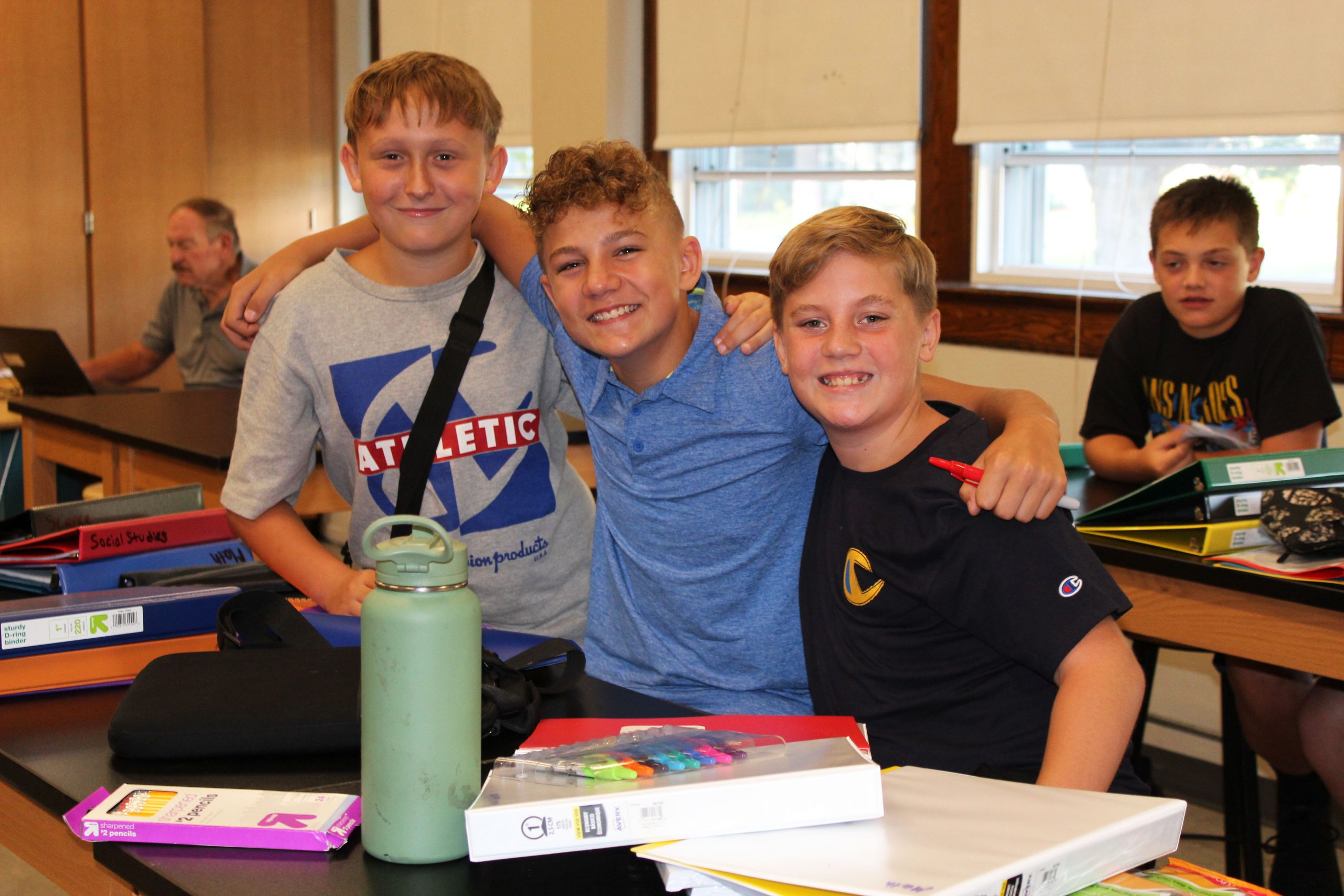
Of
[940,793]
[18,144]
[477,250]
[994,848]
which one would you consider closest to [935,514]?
[940,793]

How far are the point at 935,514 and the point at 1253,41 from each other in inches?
91.3

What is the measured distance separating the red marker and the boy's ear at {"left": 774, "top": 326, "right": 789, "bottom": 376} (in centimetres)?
24

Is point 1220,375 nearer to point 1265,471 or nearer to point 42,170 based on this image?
point 1265,471

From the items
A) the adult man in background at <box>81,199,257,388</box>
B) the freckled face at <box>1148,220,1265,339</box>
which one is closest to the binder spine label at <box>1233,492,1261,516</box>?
the freckled face at <box>1148,220,1265,339</box>

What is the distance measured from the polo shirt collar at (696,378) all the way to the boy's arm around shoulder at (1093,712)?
1.81ft

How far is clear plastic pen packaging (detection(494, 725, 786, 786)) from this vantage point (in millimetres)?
832

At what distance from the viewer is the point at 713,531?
144 cm

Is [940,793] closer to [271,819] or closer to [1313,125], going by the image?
[271,819]

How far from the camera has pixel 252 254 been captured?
20.1 ft

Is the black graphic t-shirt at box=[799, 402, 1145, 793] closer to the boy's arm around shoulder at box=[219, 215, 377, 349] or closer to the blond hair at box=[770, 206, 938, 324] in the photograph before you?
the blond hair at box=[770, 206, 938, 324]

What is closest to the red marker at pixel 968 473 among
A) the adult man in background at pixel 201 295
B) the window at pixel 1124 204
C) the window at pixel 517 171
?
the window at pixel 1124 204

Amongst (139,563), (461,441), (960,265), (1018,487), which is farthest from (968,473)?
(960,265)

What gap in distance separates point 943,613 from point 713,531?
331 millimetres

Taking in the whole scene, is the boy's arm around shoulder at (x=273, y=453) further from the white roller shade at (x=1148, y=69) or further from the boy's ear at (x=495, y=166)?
the white roller shade at (x=1148, y=69)
